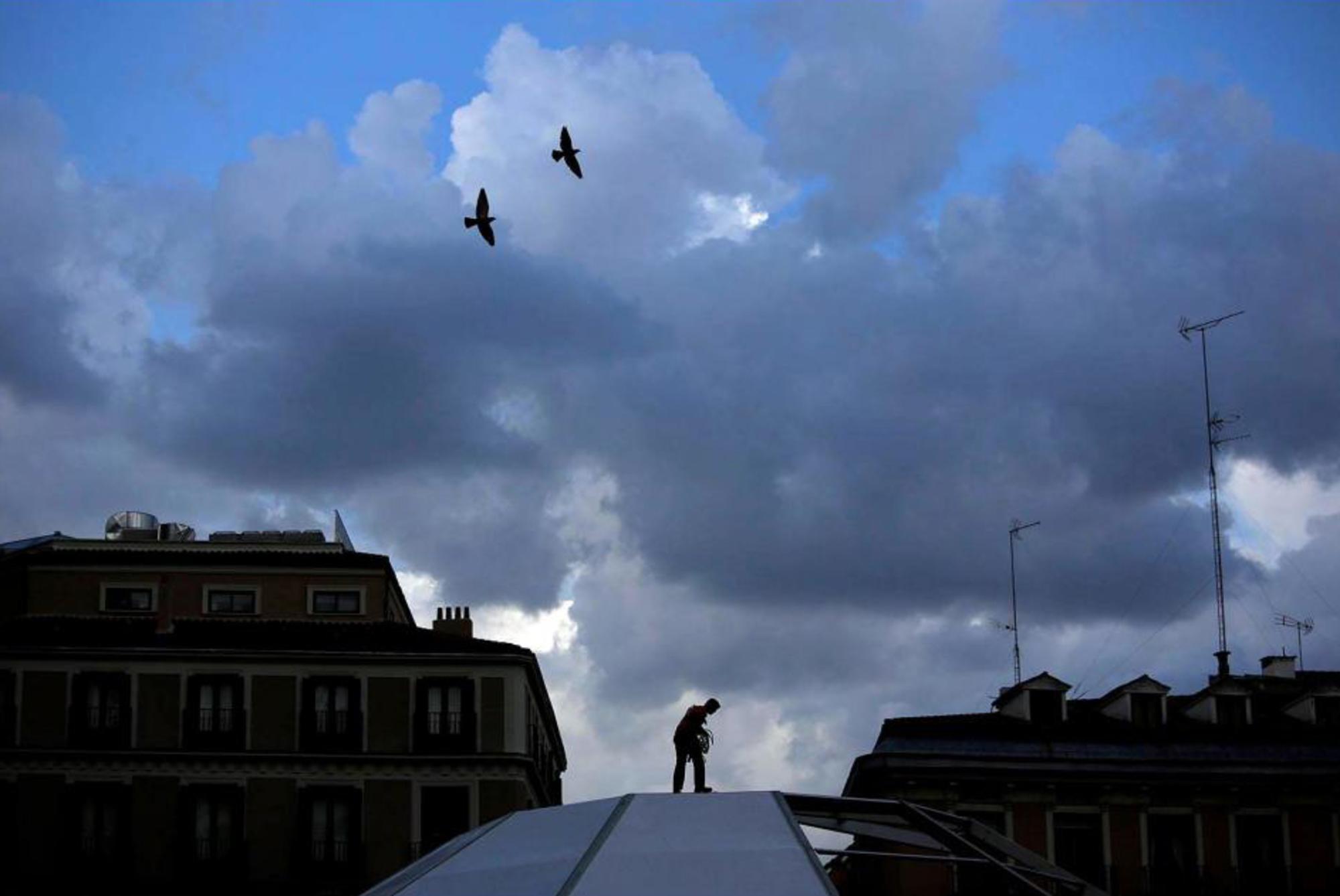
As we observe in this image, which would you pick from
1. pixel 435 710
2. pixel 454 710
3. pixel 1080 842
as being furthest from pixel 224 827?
pixel 1080 842

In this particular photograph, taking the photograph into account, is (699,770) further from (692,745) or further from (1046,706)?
(1046,706)

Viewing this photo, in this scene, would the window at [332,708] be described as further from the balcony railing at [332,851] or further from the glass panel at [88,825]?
the glass panel at [88,825]

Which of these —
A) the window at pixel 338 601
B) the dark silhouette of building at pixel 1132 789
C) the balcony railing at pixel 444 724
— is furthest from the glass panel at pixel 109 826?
the dark silhouette of building at pixel 1132 789

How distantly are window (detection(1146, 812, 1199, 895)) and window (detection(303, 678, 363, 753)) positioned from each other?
2828cm

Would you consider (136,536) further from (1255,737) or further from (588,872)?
(588,872)

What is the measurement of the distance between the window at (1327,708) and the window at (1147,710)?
611 cm

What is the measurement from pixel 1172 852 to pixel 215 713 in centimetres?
3435

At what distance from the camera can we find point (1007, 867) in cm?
3316

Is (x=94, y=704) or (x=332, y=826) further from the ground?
(x=94, y=704)

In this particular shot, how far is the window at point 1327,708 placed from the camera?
77062 millimetres

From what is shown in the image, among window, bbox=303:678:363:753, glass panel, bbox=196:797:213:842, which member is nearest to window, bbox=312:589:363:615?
window, bbox=303:678:363:753

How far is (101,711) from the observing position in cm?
7869

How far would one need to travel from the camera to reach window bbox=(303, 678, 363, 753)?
78375mm

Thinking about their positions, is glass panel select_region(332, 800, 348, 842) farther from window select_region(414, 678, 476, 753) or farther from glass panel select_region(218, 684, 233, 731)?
glass panel select_region(218, 684, 233, 731)
